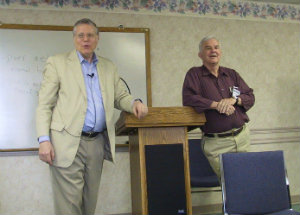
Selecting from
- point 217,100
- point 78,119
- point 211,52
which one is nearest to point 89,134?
point 78,119

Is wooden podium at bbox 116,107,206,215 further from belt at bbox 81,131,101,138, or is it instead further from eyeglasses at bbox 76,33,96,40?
eyeglasses at bbox 76,33,96,40

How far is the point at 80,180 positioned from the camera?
1.68 meters

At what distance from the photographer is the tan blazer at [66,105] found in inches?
64.0

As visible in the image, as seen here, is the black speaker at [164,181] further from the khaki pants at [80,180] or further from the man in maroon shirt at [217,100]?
the man in maroon shirt at [217,100]

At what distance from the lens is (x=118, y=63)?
3.24 meters

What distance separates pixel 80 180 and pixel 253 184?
0.92m

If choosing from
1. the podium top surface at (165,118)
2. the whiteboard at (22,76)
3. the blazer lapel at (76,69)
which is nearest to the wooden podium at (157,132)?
the podium top surface at (165,118)

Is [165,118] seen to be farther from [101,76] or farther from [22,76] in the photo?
[22,76]

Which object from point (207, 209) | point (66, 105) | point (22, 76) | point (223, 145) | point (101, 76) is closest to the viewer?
point (66, 105)

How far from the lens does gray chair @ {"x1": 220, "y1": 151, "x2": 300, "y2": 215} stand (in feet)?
5.33

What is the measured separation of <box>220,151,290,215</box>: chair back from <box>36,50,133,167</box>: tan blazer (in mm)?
637

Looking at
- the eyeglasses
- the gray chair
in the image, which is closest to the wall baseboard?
the gray chair

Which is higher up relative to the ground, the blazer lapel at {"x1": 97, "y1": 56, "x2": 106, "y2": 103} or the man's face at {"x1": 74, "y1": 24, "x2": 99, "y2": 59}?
the man's face at {"x1": 74, "y1": 24, "x2": 99, "y2": 59}

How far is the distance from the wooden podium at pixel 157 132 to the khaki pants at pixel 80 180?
8.5 inches
